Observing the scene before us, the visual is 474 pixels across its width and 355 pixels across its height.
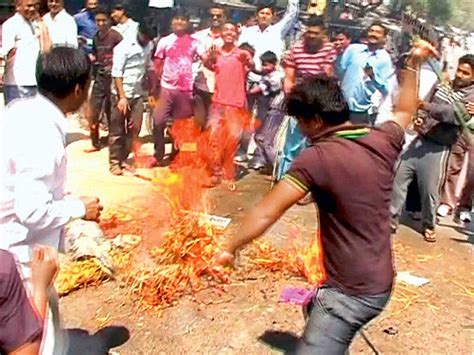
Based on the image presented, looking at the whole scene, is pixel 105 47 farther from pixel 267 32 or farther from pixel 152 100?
pixel 267 32

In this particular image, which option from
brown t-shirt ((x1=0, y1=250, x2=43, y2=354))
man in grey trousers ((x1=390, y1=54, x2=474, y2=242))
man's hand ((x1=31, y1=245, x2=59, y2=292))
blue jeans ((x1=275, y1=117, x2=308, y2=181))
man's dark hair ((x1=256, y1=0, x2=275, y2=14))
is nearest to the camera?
brown t-shirt ((x1=0, y1=250, x2=43, y2=354))

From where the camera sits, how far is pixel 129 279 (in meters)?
4.38

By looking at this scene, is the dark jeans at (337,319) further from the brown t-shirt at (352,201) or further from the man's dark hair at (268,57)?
the man's dark hair at (268,57)

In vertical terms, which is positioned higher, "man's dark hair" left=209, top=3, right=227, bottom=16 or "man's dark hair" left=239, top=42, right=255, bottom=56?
"man's dark hair" left=209, top=3, right=227, bottom=16

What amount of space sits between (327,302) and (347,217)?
14.9 inches

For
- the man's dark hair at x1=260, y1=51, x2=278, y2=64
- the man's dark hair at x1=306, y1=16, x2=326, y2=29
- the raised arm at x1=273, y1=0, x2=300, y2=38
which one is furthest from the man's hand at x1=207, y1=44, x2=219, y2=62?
the man's dark hair at x1=306, y1=16, x2=326, y2=29

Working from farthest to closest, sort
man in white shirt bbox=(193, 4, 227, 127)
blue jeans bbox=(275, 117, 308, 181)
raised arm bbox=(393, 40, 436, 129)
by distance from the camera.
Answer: man in white shirt bbox=(193, 4, 227, 127) < blue jeans bbox=(275, 117, 308, 181) < raised arm bbox=(393, 40, 436, 129)

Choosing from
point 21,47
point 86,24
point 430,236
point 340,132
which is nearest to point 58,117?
point 340,132

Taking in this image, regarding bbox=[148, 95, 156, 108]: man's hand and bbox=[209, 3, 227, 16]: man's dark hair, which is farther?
bbox=[209, 3, 227, 16]: man's dark hair

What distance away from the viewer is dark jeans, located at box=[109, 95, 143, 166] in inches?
296

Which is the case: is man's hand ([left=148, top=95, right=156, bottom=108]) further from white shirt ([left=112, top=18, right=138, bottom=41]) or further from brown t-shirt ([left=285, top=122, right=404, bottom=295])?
brown t-shirt ([left=285, top=122, right=404, bottom=295])

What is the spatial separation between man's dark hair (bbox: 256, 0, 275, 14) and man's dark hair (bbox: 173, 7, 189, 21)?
897 millimetres

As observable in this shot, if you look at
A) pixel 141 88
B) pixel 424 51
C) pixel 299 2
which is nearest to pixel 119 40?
pixel 141 88

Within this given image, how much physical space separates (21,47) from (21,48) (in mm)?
10
